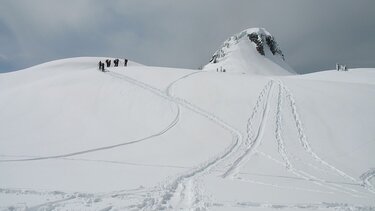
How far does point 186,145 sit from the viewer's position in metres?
14.8

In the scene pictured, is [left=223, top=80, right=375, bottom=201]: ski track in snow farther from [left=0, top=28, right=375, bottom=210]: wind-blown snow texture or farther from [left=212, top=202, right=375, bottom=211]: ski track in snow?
[left=212, top=202, right=375, bottom=211]: ski track in snow

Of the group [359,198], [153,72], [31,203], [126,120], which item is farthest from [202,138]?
[153,72]

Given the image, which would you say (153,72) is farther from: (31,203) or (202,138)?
(31,203)

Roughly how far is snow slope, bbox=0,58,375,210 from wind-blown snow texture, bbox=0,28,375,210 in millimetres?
59

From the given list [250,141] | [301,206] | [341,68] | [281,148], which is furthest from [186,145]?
[341,68]

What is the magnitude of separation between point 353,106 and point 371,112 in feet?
4.26

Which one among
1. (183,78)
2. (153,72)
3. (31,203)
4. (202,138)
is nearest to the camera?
(31,203)

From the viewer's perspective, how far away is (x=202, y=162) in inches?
493

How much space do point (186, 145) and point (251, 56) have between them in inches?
5261

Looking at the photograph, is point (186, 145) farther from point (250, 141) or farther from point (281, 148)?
point (281, 148)

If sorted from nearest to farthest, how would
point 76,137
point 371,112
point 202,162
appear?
point 202,162
point 76,137
point 371,112

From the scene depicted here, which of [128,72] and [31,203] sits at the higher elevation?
[128,72]

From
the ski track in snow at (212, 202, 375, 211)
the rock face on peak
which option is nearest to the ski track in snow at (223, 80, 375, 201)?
the ski track in snow at (212, 202, 375, 211)

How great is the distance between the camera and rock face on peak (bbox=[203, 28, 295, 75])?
122625 millimetres
